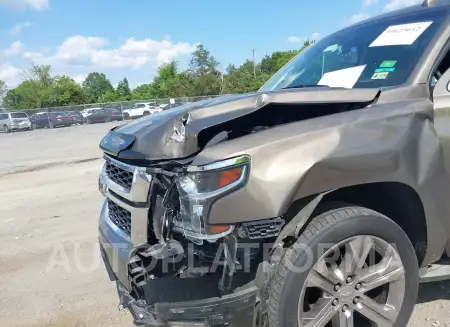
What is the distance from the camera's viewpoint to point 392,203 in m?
2.56

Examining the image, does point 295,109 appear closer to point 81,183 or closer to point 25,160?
point 81,183

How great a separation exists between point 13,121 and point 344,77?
36.5m

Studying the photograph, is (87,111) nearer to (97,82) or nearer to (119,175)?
(119,175)

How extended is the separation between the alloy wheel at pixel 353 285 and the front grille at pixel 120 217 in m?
1.11

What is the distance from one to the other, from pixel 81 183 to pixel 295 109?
6817 mm

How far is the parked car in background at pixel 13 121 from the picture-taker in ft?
112

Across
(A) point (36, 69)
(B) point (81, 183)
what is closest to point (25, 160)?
(B) point (81, 183)

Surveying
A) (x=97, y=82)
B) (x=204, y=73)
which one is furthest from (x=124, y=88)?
(x=204, y=73)

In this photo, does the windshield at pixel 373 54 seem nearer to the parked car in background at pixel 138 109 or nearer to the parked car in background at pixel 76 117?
the parked car in background at pixel 76 117

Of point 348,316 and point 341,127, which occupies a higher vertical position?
point 341,127

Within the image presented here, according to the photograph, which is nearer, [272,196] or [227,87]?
[272,196]

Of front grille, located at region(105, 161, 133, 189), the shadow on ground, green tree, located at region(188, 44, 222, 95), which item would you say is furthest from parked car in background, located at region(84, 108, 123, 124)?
the shadow on ground

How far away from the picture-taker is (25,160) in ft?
43.4

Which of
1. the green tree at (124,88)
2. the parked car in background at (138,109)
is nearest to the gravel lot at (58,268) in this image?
the parked car in background at (138,109)
